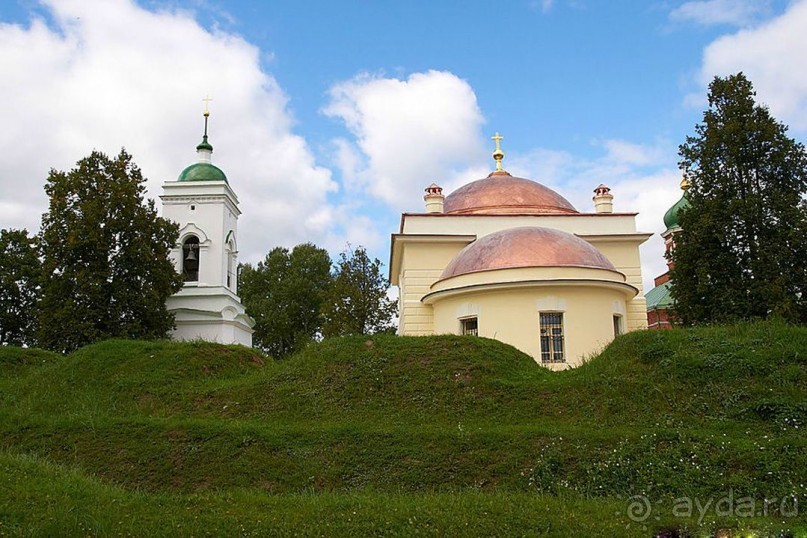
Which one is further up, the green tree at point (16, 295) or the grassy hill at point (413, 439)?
the green tree at point (16, 295)

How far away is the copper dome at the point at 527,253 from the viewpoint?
17828 millimetres

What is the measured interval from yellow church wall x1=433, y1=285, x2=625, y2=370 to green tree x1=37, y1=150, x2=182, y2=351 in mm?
13254

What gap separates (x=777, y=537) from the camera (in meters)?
5.53

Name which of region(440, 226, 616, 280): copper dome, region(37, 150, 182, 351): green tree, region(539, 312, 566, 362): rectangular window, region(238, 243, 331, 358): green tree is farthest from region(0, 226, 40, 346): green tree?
region(539, 312, 566, 362): rectangular window

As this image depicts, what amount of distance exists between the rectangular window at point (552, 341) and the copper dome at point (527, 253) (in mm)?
1526

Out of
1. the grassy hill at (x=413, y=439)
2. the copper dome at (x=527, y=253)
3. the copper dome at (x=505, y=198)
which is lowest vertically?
the grassy hill at (x=413, y=439)

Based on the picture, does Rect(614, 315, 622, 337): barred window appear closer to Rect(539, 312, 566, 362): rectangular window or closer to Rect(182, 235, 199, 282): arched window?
Rect(539, 312, 566, 362): rectangular window

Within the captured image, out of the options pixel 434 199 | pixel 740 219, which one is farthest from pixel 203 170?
pixel 740 219

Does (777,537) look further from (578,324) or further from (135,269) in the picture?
(135,269)

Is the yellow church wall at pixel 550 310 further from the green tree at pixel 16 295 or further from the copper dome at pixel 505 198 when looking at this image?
the green tree at pixel 16 295

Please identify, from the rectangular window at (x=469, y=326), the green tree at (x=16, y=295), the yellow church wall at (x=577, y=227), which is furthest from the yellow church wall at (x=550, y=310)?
the green tree at (x=16, y=295)

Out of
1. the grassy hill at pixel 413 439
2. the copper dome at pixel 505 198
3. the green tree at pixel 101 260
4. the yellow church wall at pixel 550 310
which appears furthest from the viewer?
the copper dome at pixel 505 198

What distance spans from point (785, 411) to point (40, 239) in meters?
23.9

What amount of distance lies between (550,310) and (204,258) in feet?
58.8
